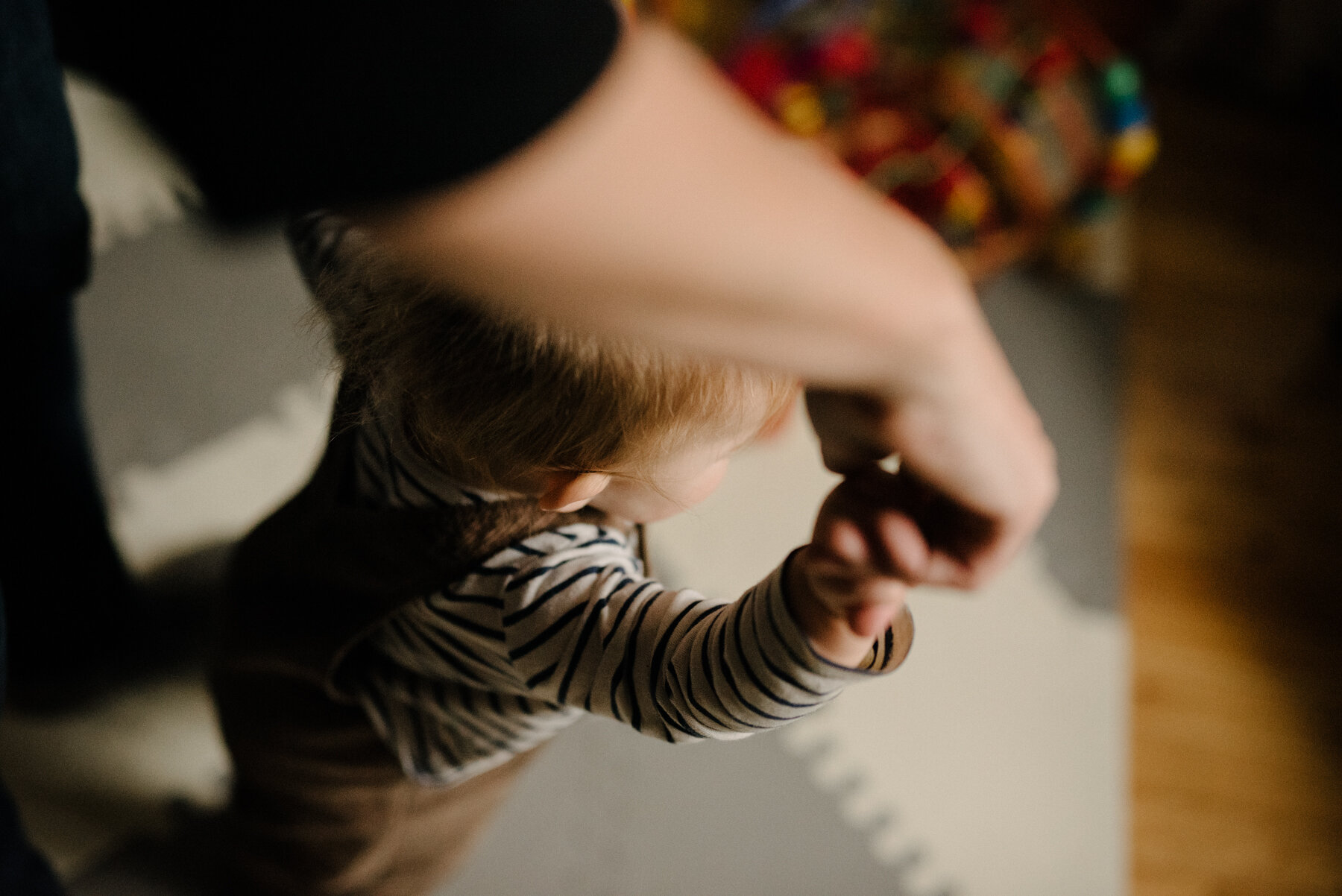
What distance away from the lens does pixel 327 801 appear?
0.69 metres

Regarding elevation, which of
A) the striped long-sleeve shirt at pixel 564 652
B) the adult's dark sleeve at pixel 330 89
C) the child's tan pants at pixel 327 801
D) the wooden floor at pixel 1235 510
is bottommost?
the wooden floor at pixel 1235 510

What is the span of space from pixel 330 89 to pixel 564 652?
0.32 m

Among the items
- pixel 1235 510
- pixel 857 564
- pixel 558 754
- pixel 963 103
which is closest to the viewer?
pixel 857 564

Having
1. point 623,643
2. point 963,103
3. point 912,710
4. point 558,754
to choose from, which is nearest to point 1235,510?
point 912,710

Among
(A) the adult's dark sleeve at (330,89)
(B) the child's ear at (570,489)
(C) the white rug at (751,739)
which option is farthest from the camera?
(C) the white rug at (751,739)

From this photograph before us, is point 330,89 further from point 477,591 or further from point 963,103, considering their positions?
point 963,103

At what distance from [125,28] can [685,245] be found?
142 millimetres

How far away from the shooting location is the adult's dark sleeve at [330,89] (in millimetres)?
203

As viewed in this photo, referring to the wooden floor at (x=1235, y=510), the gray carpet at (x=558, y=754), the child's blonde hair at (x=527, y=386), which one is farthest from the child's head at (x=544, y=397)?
the wooden floor at (x=1235, y=510)

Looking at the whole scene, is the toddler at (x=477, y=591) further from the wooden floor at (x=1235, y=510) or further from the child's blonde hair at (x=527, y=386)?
the wooden floor at (x=1235, y=510)

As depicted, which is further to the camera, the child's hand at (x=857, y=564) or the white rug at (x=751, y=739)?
the white rug at (x=751, y=739)

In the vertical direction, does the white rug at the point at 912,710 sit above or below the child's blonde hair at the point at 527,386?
below

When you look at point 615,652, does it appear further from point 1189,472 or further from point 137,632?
point 1189,472

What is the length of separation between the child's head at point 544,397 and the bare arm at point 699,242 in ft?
0.51
